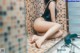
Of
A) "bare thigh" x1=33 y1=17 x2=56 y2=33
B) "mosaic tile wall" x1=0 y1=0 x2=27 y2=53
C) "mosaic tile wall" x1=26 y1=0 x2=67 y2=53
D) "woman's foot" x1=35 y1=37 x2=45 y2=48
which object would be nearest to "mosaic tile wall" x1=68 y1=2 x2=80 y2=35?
"mosaic tile wall" x1=26 y1=0 x2=67 y2=53

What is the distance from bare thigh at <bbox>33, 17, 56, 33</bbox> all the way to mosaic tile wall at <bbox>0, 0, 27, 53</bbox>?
79.9 inches

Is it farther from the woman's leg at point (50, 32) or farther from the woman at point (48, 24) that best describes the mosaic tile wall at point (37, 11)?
the woman's leg at point (50, 32)

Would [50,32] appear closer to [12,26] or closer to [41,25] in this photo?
[41,25]

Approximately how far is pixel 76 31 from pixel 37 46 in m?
0.96

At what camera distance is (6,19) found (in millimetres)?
480

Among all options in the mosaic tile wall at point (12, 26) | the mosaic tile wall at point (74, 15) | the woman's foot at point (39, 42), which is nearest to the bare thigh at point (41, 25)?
the woman's foot at point (39, 42)

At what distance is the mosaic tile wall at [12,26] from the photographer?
47 centimetres

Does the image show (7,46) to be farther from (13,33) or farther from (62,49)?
(62,49)

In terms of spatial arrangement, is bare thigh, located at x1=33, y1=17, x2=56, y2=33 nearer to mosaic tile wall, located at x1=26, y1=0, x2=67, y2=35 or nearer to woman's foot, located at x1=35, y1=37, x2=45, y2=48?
mosaic tile wall, located at x1=26, y1=0, x2=67, y2=35

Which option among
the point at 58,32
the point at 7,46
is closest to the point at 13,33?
the point at 7,46

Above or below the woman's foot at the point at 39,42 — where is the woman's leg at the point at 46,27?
above

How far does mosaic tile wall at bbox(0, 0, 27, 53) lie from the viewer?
0.47 meters

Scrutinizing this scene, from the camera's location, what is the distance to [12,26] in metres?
0.50

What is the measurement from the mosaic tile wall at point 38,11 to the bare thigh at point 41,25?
0.14 m
